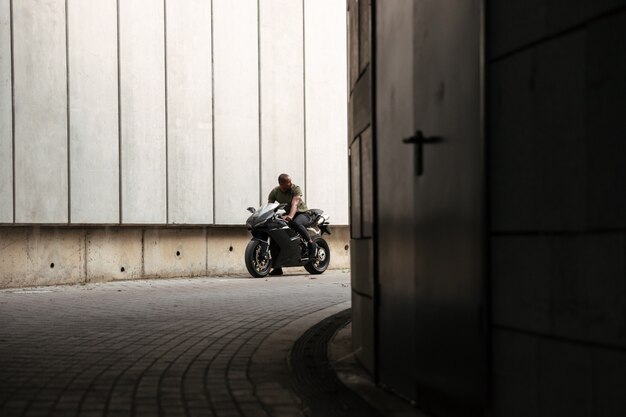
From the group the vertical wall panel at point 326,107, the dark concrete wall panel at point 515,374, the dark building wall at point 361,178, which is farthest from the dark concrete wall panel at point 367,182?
the vertical wall panel at point 326,107

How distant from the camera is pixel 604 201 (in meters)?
3.10

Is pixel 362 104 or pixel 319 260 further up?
pixel 362 104

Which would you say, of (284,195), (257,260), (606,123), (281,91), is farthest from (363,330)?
(281,91)

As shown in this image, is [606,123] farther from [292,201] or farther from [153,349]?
[292,201]

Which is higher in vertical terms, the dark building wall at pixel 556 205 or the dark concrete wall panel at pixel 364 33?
the dark concrete wall panel at pixel 364 33

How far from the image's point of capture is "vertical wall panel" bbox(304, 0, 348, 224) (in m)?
18.1

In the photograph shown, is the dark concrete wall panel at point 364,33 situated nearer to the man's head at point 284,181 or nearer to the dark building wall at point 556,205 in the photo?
the dark building wall at point 556,205

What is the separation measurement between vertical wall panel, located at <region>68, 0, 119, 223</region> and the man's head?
2831mm

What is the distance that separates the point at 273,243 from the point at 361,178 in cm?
998

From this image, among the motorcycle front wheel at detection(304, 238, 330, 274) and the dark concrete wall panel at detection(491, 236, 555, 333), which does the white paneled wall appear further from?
the dark concrete wall panel at detection(491, 236, 555, 333)

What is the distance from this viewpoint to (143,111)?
14.9 meters

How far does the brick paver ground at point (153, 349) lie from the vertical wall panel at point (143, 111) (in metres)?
2.91

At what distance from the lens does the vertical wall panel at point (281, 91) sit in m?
17.2

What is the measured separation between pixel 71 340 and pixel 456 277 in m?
4.12
